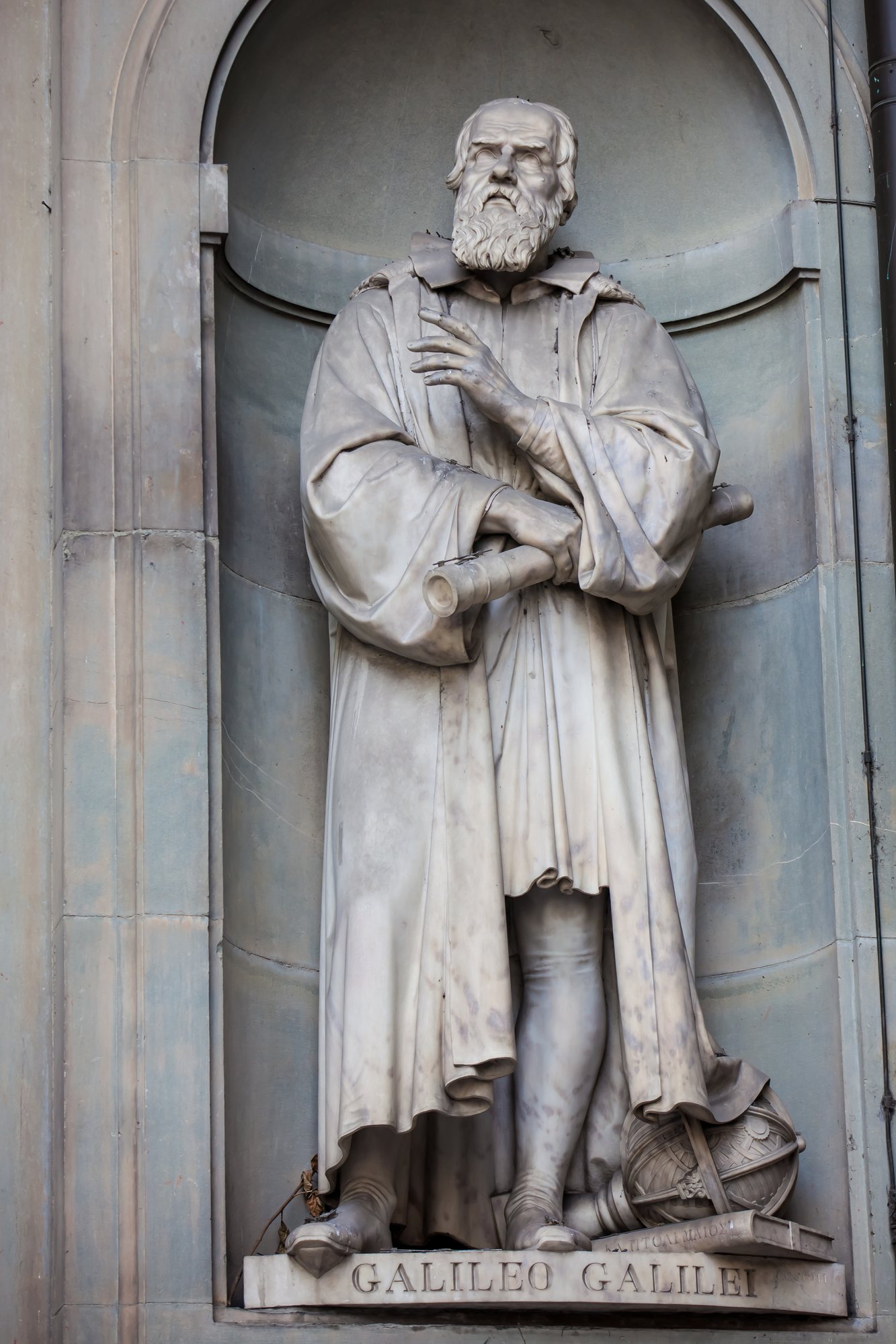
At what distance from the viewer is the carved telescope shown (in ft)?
22.1

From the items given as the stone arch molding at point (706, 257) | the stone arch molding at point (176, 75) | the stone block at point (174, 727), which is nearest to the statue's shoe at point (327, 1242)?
the stone block at point (174, 727)

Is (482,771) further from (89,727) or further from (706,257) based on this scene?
(706,257)

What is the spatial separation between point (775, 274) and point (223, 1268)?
310 cm

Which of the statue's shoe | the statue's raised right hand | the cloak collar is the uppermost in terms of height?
the cloak collar

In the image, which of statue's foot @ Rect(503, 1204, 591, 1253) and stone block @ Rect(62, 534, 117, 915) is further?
stone block @ Rect(62, 534, 117, 915)

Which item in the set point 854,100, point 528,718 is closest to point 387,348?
point 528,718

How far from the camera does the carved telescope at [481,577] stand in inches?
265

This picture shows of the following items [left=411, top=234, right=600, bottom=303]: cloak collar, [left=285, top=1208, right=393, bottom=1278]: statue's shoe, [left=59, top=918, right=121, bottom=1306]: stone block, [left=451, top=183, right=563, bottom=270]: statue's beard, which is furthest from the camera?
[left=411, top=234, right=600, bottom=303]: cloak collar

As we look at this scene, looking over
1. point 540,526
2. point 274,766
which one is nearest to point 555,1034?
point 274,766

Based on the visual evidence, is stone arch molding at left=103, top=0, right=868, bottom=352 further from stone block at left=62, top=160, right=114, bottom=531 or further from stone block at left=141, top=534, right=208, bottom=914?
stone block at left=141, top=534, right=208, bottom=914

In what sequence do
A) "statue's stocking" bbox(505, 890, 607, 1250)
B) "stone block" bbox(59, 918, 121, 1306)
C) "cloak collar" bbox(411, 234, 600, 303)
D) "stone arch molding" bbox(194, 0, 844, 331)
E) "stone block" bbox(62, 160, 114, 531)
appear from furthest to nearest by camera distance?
1. "stone arch molding" bbox(194, 0, 844, 331)
2. "cloak collar" bbox(411, 234, 600, 303)
3. "stone block" bbox(62, 160, 114, 531)
4. "statue's stocking" bbox(505, 890, 607, 1250)
5. "stone block" bbox(59, 918, 121, 1306)

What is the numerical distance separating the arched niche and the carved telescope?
2.81 feet

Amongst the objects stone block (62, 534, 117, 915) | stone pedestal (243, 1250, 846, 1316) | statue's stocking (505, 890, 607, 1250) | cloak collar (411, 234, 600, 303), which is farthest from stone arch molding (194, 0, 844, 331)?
stone pedestal (243, 1250, 846, 1316)

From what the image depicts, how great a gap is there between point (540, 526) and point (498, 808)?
69cm
